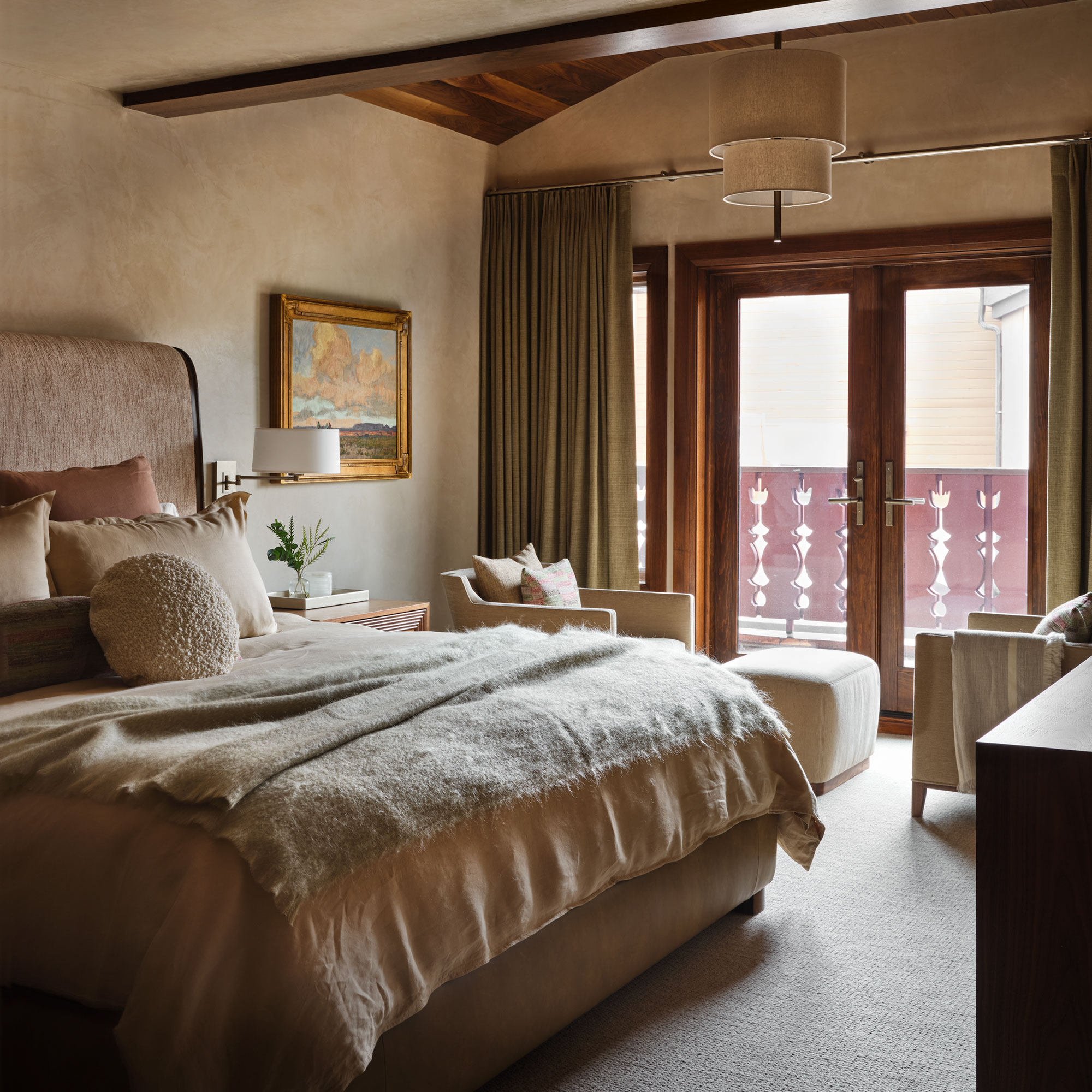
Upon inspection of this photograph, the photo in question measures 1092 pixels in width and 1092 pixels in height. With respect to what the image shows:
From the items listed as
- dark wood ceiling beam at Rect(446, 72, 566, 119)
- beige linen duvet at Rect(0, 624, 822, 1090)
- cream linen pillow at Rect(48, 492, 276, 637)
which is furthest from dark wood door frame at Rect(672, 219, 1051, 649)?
beige linen duvet at Rect(0, 624, 822, 1090)

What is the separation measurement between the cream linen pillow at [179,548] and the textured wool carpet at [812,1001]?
5.21ft

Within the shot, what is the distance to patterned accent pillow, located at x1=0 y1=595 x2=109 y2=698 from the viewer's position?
8.80 feet

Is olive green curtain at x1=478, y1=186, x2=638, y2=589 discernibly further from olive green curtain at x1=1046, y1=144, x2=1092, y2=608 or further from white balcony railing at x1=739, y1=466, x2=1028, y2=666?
olive green curtain at x1=1046, y1=144, x2=1092, y2=608

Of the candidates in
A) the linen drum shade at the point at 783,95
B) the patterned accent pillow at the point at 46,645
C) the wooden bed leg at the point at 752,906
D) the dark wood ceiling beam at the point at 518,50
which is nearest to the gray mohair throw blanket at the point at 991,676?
the wooden bed leg at the point at 752,906

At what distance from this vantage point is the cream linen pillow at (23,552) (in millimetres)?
2873

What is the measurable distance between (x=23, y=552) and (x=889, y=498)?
406 centimetres

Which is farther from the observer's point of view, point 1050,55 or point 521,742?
point 1050,55

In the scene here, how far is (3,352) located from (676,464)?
336 cm

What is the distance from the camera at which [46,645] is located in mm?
2756

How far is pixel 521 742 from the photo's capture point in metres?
2.30

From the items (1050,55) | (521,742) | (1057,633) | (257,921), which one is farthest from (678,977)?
(1050,55)

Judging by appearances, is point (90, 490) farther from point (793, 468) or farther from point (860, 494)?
point (860, 494)

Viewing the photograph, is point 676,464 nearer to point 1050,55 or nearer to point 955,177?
point 955,177

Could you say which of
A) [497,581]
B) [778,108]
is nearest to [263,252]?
[497,581]
